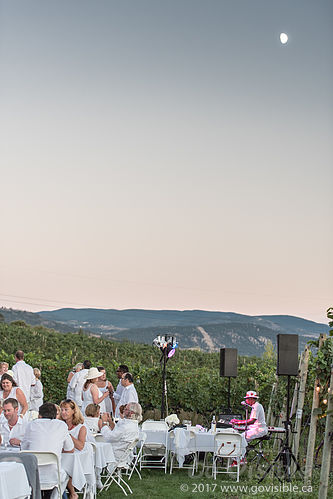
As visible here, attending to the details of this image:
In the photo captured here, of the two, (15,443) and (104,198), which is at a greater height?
(104,198)

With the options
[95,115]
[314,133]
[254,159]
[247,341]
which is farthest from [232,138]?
[247,341]

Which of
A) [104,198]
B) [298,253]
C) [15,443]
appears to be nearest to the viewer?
[15,443]

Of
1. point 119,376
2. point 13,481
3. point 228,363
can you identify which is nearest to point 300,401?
point 119,376

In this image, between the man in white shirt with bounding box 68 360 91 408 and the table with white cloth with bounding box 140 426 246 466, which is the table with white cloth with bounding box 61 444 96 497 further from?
the man in white shirt with bounding box 68 360 91 408

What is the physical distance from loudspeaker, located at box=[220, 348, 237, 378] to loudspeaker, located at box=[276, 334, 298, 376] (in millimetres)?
3432

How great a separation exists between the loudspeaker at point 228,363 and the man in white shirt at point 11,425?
647 cm

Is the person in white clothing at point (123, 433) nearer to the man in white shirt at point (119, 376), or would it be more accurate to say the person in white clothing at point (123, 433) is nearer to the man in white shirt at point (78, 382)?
the man in white shirt at point (119, 376)

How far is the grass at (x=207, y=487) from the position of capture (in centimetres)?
700

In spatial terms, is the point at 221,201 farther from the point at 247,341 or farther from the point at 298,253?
the point at 247,341

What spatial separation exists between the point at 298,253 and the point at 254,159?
18.4 feet

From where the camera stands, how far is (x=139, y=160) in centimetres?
1794

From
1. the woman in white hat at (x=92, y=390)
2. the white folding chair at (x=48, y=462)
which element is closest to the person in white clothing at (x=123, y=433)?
the woman in white hat at (x=92, y=390)

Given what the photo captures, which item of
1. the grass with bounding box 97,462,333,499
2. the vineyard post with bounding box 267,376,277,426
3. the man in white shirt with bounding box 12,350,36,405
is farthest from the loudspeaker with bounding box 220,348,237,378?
the man in white shirt with bounding box 12,350,36,405

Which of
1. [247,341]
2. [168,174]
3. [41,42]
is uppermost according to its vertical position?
[41,42]
